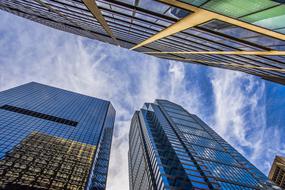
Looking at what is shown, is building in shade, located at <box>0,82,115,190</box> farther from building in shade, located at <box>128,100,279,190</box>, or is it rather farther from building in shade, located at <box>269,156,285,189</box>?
building in shade, located at <box>269,156,285,189</box>

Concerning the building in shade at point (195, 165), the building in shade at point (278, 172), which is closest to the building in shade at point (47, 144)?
the building in shade at point (195, 165)

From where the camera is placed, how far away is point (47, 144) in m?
74.5

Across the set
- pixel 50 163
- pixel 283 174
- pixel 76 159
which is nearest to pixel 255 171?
pixel 283 174

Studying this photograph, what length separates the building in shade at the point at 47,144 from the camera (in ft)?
190

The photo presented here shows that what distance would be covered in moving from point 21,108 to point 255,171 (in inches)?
4051

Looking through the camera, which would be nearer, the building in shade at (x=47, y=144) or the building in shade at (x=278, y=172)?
the building in shade at (x=47, y=144)

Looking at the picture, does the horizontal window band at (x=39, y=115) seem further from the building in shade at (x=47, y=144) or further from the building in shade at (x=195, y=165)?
the building in shade at (x=195, y=165)

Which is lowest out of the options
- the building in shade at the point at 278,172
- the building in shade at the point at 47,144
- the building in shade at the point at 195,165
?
the building in shade at the point at 278,172

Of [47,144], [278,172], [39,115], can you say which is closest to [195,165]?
[47,144]

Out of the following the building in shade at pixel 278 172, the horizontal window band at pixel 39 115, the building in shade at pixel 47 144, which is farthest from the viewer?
the building in shade at pixel 278 172

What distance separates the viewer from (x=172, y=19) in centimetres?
1084

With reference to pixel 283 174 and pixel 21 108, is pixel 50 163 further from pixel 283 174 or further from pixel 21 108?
pixel 283 174

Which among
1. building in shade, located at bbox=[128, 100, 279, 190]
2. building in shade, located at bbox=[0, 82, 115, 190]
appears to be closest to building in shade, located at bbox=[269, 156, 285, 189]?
building in shade, located at bbox=[128, 100, 279, 190]

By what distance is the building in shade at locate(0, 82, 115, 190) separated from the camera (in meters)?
58.1
